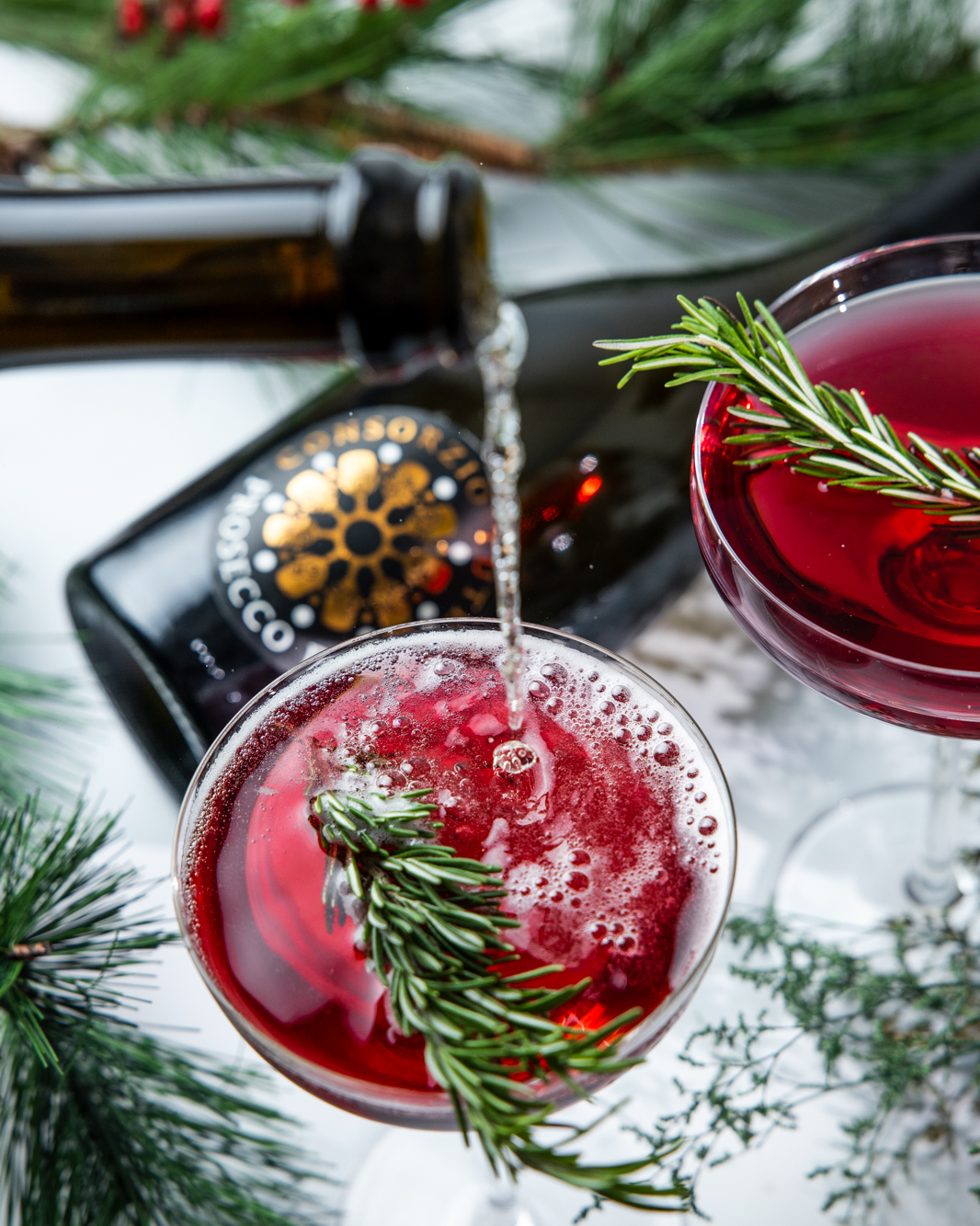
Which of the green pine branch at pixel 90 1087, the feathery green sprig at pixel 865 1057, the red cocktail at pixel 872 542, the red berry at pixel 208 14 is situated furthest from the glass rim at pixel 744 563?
the red berry at pixel 208 14

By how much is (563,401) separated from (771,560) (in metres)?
0.35

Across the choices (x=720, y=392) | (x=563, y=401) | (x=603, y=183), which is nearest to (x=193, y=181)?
(x=720, y=392)

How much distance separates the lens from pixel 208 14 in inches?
40.7

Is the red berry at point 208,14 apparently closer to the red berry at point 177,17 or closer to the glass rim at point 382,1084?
the red berry at point 177,17

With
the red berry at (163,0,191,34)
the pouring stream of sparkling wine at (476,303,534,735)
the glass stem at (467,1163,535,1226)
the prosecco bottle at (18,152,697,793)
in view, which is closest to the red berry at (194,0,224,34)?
the red berry at (163,0,191,34)

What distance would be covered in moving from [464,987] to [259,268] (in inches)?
11.9

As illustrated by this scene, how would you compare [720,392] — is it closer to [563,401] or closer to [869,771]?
[563,401]

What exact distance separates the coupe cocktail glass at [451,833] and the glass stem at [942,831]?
245 millimetres

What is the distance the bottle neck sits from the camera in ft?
1.44

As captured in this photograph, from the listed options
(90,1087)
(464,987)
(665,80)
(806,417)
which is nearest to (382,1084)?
(464,987)

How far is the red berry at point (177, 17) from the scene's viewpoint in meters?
1.04

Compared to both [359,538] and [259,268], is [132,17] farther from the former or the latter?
[259,268]

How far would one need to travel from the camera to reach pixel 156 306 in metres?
0.49

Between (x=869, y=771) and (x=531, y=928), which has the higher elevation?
(x=869, y=771)
